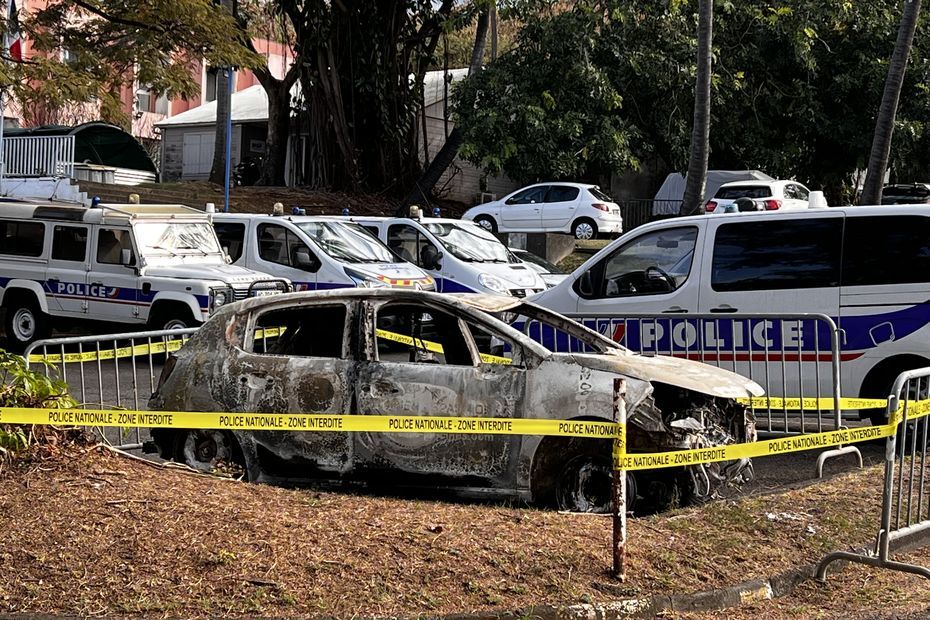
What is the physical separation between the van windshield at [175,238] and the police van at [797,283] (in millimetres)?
6514

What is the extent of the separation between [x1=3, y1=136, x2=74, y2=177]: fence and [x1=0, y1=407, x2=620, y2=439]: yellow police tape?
23.5m

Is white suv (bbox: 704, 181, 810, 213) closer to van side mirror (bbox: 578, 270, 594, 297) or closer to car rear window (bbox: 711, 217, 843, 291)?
van side mirror (bbox: 578, 270, 594, 297)

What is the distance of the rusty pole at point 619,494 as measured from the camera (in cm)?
604

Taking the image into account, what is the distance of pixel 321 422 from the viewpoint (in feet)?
23.7

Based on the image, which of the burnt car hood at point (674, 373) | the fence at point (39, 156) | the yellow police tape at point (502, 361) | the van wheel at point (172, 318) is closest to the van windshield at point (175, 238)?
the van wheel at point (172, 318)

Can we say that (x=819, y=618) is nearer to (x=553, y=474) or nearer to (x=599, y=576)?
(x=599, y=576)

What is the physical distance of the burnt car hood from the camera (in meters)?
7.43

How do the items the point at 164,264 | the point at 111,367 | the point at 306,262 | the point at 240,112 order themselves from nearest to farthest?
the point at 111,367 < the point at 164,264 < the point at 306,262 < the point at 240,112

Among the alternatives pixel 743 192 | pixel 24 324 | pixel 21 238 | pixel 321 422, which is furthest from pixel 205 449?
pixel 743 192

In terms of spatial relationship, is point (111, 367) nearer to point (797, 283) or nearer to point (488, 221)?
point (797, 283)

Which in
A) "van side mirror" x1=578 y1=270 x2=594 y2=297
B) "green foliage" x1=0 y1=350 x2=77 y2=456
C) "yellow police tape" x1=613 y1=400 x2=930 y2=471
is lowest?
"yellow police tape" x1=613 y1=400 x2=930 y2=471

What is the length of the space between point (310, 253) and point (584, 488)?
9.62m

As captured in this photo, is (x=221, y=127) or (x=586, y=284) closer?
(x=586, y=284)

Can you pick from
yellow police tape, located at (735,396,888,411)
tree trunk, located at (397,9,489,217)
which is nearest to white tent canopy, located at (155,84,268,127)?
tree trunk, located at (397,9,489,217)
